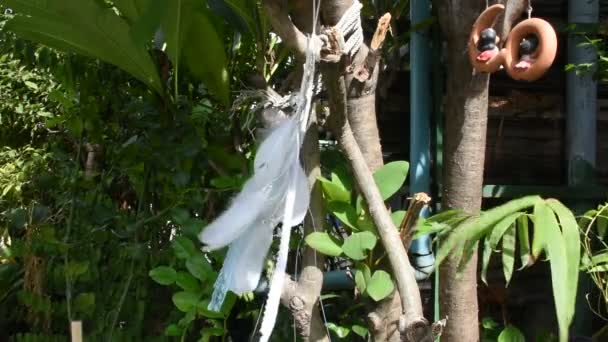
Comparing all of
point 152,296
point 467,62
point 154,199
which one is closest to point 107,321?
point 152,296

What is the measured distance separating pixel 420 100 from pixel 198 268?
0.87m

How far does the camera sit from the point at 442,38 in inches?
94.2

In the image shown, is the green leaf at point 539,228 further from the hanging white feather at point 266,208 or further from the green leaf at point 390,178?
the hanging white feather at point 266,208

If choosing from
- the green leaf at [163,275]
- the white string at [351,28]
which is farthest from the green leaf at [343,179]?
the green leaf at [163,275]

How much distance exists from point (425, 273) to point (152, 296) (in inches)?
32.1

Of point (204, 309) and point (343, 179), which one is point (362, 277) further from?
point (204, 309)

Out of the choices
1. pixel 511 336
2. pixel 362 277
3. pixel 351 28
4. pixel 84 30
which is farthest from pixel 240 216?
pixel 511 336

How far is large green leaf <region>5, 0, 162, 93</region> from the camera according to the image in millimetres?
1965

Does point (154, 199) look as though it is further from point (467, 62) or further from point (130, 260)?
point (467, 62)

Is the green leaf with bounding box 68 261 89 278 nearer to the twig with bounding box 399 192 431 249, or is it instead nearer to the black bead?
the twig with bounding box 399 192 431 249

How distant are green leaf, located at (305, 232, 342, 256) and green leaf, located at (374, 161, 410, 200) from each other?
0.16m

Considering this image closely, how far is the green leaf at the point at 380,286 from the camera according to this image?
1.61 m

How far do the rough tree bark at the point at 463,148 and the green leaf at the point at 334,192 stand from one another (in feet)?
1.14

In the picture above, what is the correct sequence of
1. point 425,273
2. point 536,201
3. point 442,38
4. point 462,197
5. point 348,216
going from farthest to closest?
point 442,38 → point 425,273 → point 462,197 → point 348,216 → point 536,201
